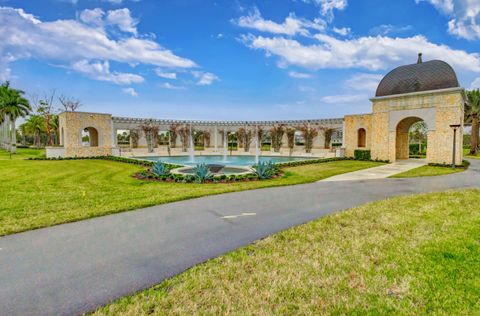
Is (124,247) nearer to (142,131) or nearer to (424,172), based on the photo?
(424,172)

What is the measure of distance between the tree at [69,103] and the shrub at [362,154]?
4430 cm

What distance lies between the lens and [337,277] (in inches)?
132

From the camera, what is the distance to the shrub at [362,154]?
2328 centimetres

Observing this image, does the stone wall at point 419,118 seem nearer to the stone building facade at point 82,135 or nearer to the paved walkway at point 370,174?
the paved walkway at point 370,174

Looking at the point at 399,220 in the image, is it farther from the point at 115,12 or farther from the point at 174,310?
the point at 115,12

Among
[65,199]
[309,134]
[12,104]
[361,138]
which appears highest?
[12,104]

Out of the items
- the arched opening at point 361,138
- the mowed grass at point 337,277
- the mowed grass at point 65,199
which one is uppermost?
the arched opening at point 361,138

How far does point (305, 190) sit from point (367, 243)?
506 cm

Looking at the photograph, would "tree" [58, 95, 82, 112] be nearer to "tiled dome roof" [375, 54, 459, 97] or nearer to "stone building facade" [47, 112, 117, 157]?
"stone building facade" [47, 112, 117, 157]

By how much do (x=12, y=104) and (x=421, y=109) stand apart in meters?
52.7

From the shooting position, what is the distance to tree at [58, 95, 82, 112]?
4216 centimetres

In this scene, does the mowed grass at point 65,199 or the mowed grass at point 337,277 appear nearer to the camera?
the mowed grass at point 337,277

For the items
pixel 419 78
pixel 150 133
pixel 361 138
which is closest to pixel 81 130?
pixel 150 133

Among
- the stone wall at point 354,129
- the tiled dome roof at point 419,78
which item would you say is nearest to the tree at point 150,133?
the stone wall at point 354,129
